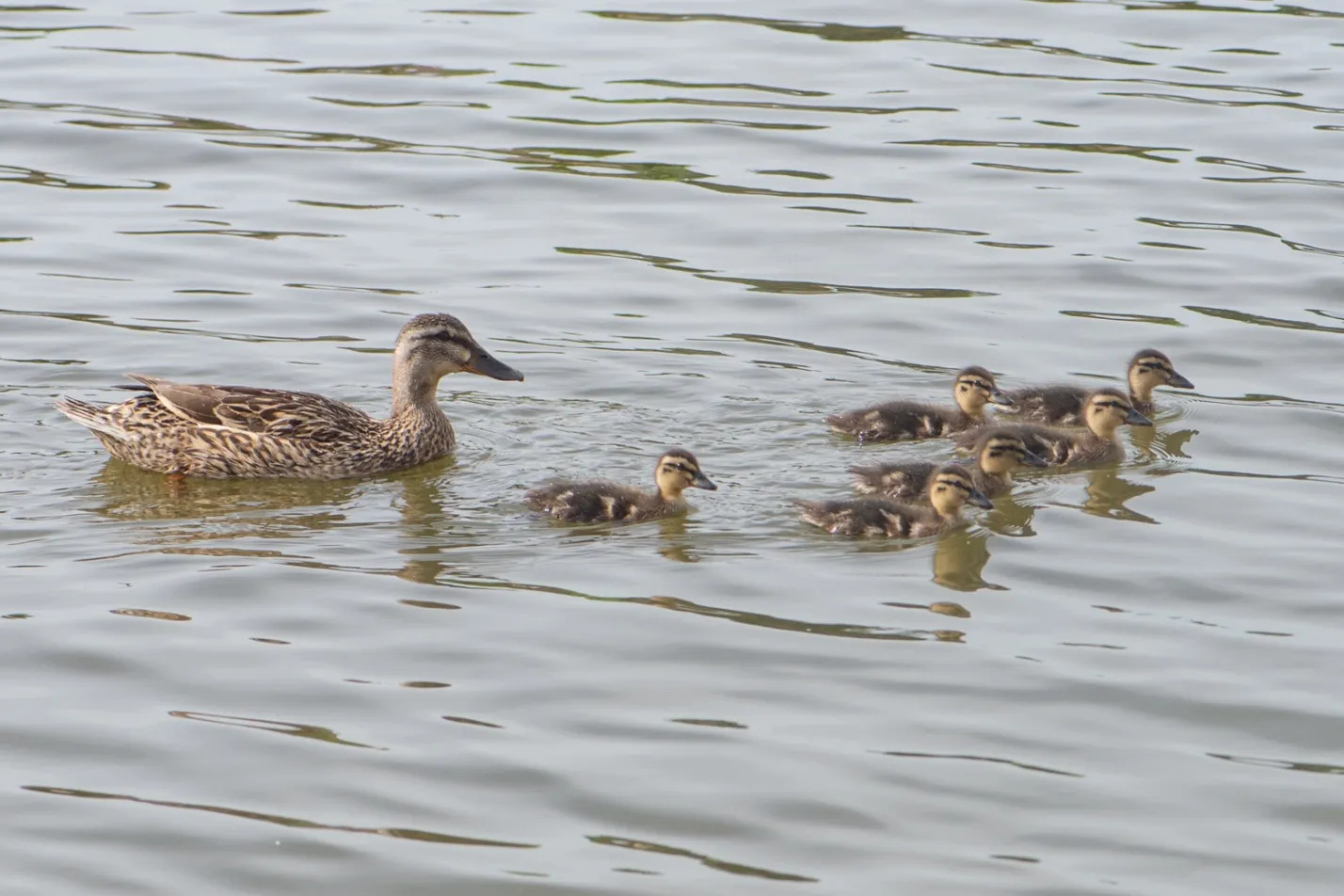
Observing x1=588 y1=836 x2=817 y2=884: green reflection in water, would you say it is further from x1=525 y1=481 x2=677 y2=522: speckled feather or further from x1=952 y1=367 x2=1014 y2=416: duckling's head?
x1=952 y1=367 x2=1014 y2=416: duckling's head

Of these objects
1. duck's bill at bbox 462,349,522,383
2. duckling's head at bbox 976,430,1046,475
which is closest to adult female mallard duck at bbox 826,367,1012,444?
duckling's head at bbox 976,430,1046,475

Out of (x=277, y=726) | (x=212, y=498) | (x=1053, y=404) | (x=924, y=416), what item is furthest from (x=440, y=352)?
(x=277, y=726)

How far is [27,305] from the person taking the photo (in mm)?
10672

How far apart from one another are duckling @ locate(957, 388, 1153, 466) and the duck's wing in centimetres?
263

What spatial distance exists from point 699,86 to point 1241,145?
374 cm

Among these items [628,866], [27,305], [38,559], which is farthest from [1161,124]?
[628,866]

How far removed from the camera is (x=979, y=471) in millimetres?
8438

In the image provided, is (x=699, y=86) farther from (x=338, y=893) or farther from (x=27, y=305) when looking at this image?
(x=338, y=893)

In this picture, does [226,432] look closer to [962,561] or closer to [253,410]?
[253,410]

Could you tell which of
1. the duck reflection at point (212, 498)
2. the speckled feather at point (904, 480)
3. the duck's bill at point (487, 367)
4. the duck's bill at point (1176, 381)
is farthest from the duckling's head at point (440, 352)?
the duck's bill at point (1176, 381)

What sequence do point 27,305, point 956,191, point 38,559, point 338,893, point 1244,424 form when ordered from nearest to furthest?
point 338,893
point 38,559
point 1244,424
point 27,305
point 956,191

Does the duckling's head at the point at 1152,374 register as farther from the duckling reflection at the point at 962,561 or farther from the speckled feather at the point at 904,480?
the duckling reflection at the point at 962,561

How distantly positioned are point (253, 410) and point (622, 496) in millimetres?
1698

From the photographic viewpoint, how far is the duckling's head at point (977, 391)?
9102 millimetres
